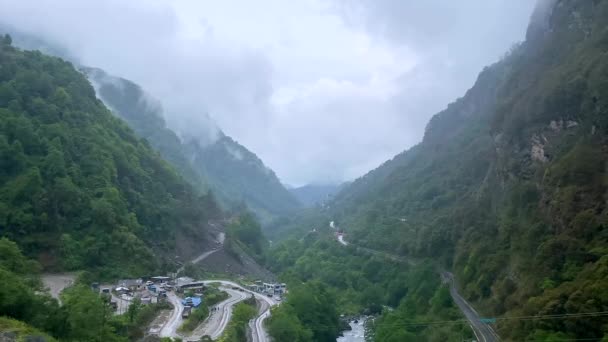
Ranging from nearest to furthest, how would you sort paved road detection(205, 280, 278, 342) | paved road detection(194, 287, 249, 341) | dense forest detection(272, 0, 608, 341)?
dense forest detection(272, 0, 608, 341)
paved road detection(194, 287, 249, 341)
paved road detection(205, 280, 278, 342)

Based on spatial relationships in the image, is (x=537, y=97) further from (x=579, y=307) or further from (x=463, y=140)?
(x=463, y=140)

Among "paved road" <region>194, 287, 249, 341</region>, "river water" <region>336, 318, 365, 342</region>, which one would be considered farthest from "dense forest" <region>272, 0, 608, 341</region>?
"paved road" <region>194, 287, 249, 341</region>

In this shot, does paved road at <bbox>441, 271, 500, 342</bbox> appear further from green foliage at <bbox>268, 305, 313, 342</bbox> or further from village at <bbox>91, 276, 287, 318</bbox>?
village at <bbox>91, 276, 287, 318</bbox>

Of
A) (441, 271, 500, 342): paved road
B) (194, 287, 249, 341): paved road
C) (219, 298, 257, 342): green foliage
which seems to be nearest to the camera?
(441, 271, 500, 342): paved road

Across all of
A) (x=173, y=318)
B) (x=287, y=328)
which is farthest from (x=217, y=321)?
(x=287, y=328)

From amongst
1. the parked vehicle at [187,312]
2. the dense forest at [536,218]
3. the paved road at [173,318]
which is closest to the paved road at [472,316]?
the dense forest at [536,218]

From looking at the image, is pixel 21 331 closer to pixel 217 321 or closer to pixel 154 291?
pixel 217 321

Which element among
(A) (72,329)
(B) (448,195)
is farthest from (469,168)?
(A) (72,329)
